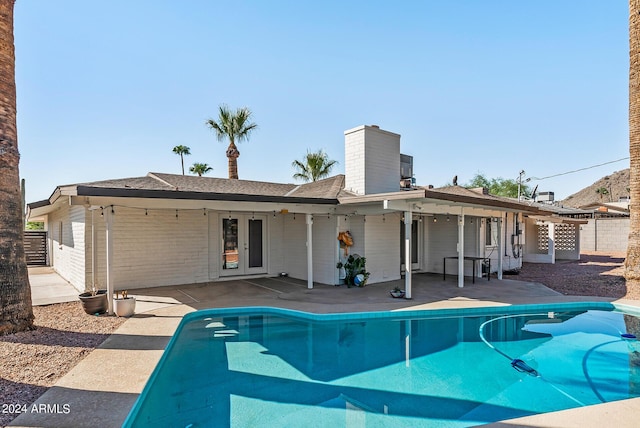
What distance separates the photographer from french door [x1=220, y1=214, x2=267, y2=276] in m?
11.5

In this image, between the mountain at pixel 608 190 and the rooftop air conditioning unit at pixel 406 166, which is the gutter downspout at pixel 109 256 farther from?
the mountain at pixel 608 190

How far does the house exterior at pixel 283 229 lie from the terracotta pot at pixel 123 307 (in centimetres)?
157

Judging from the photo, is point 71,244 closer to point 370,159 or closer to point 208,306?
point 208,306

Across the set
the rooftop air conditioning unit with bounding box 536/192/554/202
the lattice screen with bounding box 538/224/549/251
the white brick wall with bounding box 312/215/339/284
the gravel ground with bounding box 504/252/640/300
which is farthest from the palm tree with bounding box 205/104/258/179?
the rooftop air conditioning unit with bounding box 536/192/554/202

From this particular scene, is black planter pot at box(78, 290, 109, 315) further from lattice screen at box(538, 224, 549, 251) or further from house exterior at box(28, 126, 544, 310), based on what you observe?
lattice screen at box(538, 224, 549, 251)

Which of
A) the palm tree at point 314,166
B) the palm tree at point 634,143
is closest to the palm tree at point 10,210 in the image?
the palm tree at point 634,143

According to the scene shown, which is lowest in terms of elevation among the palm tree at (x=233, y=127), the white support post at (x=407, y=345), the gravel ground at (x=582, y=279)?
the white support post at (x=407, y=345)

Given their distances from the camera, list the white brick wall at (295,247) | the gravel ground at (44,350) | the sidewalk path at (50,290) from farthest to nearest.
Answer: the white brick wall at (295,247) < the sidewalk path at (50,290) < the gravel ground at (44,350)

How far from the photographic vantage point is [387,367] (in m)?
5.40

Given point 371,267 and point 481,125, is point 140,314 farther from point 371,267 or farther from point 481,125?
point 481,125

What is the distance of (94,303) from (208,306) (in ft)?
7.42

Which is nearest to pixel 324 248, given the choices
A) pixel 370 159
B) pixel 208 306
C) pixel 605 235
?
pixel 370 159

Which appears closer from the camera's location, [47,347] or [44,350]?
[44,350]

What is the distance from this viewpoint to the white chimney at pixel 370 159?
10.9 meters
